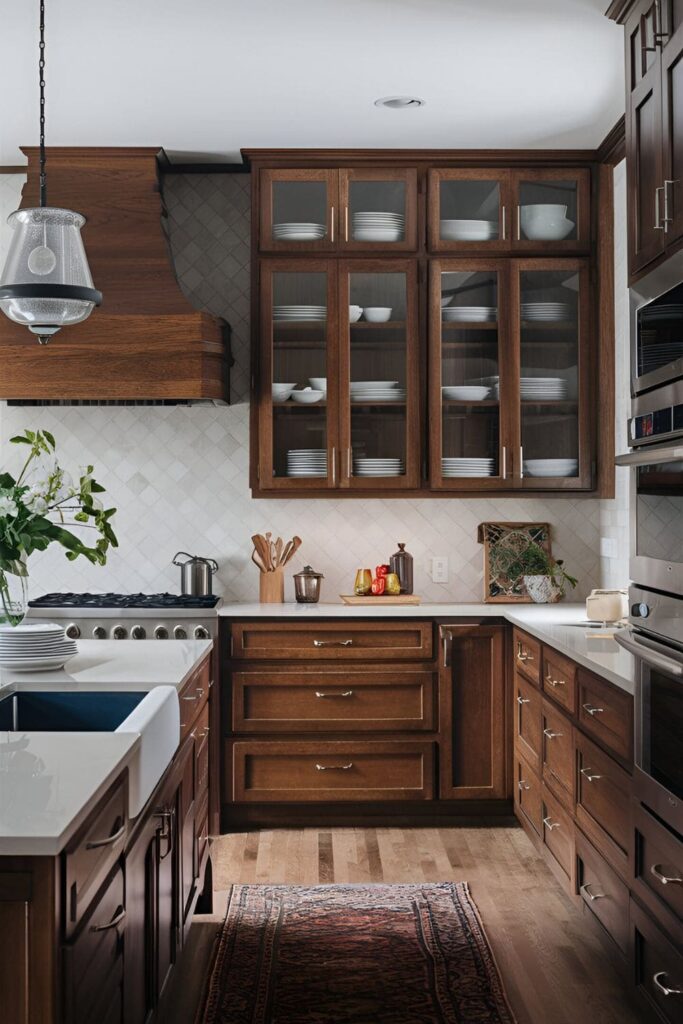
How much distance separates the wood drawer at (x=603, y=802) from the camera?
9.02ft

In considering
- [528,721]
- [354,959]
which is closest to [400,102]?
[528,721]

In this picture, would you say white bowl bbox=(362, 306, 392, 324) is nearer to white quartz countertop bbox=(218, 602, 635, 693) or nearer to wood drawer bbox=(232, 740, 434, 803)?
white quartz countertop bbox=(218, 602, 635, 693)

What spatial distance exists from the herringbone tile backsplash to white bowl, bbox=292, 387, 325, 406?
0.40m

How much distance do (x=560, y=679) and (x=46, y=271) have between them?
205cm

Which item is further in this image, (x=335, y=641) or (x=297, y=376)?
(x=297, y=376)

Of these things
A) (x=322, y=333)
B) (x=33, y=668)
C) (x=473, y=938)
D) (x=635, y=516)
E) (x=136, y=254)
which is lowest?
(x=473, y=938)

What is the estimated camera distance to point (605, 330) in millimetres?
4590

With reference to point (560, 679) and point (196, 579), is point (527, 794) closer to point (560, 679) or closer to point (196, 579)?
point (560, 679)

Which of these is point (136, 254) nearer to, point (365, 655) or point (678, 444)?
point (365, 655)

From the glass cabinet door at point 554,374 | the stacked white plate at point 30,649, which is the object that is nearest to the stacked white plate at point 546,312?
the glass cabinet door at point 554,374

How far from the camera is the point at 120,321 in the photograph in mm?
4418

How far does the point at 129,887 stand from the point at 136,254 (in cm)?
317

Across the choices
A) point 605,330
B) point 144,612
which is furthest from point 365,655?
point 605,330

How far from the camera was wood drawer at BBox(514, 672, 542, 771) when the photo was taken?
3871 mm
